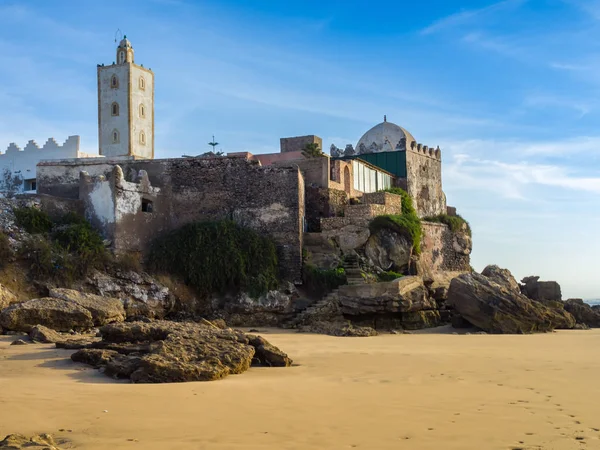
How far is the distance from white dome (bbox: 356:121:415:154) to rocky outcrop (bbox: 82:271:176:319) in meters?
17.9

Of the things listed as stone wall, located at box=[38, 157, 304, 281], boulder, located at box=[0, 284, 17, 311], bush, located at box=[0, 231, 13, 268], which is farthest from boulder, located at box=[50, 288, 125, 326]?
stone wall, located at box=[38, 157, 304, 281]

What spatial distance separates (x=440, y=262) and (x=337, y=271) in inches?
354

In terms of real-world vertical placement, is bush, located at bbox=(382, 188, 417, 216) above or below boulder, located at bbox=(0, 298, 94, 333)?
above

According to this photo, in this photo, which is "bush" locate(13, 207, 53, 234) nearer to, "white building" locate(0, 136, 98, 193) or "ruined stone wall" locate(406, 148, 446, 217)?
"white building" locate(0, 136, 98, 193)

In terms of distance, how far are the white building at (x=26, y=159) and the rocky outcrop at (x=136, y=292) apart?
647 inches

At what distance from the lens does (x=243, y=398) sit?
7.45 meters

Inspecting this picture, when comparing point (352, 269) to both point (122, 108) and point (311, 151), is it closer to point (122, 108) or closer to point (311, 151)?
point (311, 151)

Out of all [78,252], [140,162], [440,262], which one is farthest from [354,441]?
[440,262]

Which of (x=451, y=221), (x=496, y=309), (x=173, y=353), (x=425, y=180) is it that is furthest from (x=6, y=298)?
(x=425, y=180)

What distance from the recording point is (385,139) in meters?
35.5

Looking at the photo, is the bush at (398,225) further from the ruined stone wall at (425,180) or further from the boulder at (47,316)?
the boulder at (47,316)

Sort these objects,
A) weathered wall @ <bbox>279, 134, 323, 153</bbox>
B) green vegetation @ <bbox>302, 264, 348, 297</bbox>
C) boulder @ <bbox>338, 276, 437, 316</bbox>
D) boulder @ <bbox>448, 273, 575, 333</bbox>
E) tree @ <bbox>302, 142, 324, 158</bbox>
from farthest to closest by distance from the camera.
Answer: weathered wall @ <bbox>279, 134, 323, 153</bbox>, tree @ <bbox>302, 142, 324, 158</bbox>, green vegetation @ <bbox>302, 264, 348, 297</bbox>, boulder @ <bbox>338, 276, 437, 316</bbox>, boulder @ <bbox>448, 273, 575, 333</bbox>

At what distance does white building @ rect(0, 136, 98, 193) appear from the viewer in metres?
34.4

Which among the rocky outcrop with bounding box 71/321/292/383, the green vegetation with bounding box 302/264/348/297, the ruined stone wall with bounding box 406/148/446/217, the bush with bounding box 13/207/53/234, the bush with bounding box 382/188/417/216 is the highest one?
the ruined stone wall with bounding box 406/148/446/217
